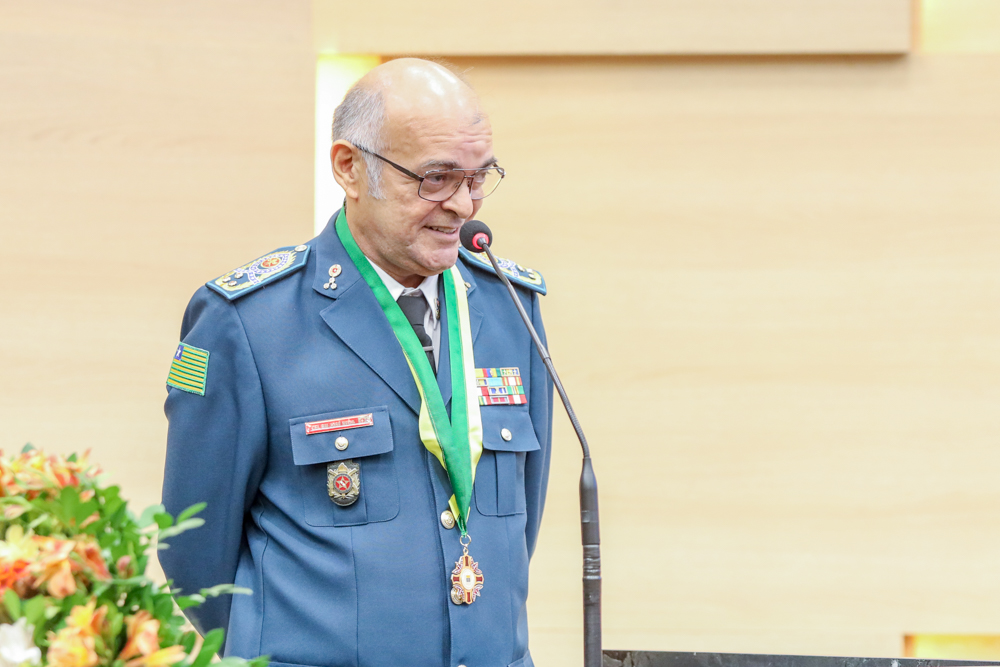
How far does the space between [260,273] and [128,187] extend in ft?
3.56

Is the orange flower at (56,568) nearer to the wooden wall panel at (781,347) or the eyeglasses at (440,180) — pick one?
the eyeglasses at (440,180)

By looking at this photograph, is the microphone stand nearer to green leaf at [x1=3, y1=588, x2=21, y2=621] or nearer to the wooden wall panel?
green leaf at [x1=3, y1=588, x2=21, y2=621]

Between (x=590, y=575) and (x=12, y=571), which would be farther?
(x=590, y=575)

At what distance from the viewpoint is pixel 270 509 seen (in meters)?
1.38

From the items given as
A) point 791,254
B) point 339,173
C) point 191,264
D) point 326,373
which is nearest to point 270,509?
point 326,373

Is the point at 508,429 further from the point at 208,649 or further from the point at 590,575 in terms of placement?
the point at 208,649

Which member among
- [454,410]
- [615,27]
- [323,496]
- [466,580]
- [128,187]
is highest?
[615,27]

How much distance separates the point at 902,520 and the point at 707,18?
131cm

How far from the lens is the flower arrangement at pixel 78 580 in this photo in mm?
683

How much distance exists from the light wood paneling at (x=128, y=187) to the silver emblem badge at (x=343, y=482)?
3.83 ft

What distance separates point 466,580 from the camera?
4.34ft

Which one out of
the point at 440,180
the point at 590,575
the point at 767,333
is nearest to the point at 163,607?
the point at 590,575

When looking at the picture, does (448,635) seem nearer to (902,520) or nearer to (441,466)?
(441,466)

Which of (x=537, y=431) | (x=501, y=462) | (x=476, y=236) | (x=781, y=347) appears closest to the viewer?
(x=476, y=236)
